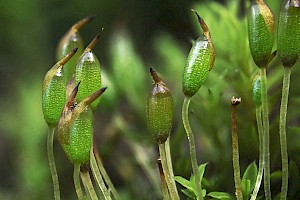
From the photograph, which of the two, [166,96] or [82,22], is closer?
[166,96]

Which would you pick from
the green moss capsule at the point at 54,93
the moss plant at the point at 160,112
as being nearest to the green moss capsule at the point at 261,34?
the moss plant at the point at 160,112

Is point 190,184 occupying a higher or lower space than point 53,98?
lower

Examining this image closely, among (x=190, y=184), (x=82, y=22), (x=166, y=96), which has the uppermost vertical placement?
(x=82, y=22)

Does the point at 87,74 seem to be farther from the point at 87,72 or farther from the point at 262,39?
the point at 262,39

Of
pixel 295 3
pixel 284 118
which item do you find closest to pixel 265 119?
pixel 284 118

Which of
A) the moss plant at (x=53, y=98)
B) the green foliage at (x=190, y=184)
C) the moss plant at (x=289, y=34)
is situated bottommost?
the green foliage at (x=190, y=184)

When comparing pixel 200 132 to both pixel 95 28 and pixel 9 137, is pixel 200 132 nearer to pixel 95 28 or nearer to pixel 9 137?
pixel 9 137

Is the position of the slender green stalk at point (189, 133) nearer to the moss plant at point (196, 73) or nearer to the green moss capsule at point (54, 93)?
the moss plant at point (196, 73)
